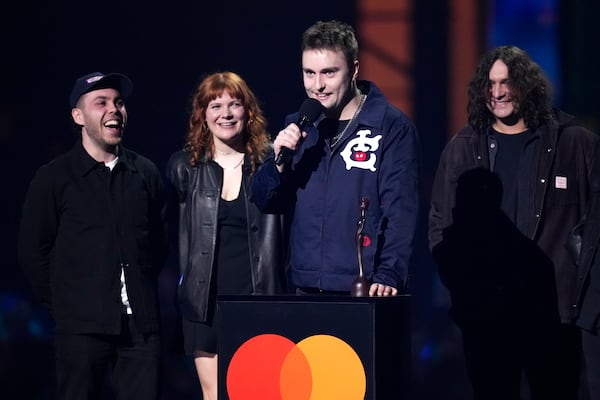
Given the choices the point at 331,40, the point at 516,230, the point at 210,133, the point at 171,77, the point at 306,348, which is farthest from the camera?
the point at 171,77

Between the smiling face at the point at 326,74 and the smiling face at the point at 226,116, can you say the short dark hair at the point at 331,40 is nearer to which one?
the smiling face at the point at 326,74

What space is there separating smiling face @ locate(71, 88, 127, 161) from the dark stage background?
192 centimetres

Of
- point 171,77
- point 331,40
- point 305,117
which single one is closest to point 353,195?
point 305,117

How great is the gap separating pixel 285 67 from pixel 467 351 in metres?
2.59

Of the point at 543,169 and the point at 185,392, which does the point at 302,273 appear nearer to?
the point at 543,169

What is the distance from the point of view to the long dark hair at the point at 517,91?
4574mm

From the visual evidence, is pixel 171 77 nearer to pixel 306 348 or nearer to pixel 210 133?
pixel 210 133

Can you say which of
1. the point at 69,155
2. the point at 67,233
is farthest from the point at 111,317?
the point at 69,155

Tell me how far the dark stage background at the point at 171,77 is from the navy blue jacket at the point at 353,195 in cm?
237

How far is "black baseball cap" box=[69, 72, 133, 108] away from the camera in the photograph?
187 inches

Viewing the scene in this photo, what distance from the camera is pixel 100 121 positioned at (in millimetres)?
4707

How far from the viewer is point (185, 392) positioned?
6.53 metres

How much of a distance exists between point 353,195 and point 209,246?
876 mm

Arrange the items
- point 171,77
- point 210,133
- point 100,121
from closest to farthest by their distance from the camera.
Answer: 1. point 100,121
2. point 210,133
3. point 171,77
